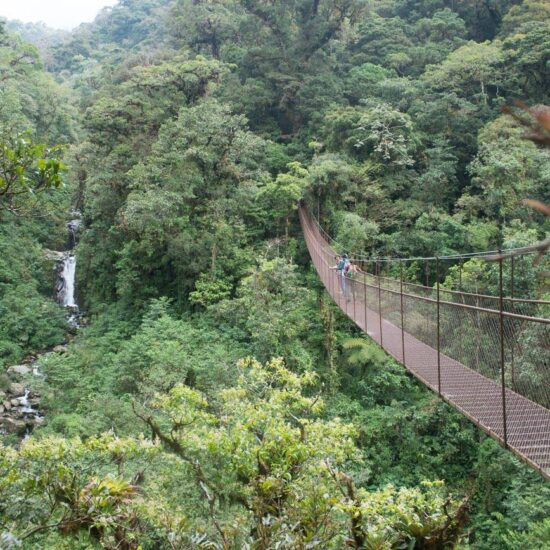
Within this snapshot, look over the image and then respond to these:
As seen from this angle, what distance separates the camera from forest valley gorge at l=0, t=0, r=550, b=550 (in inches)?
140

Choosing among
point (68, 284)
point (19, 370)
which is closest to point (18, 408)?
point (19, 370)

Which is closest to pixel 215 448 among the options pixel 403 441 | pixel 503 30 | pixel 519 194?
pixel 403 441

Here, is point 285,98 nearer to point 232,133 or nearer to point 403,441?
point 232,133

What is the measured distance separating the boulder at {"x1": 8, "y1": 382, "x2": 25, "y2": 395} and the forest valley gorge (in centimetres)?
4

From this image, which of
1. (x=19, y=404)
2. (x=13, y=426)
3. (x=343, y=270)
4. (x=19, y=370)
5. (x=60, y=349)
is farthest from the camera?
(x=60, y=349)

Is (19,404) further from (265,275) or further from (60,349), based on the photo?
(265,275)

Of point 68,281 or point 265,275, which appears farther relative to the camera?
point 68,281

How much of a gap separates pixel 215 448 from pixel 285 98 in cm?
1293

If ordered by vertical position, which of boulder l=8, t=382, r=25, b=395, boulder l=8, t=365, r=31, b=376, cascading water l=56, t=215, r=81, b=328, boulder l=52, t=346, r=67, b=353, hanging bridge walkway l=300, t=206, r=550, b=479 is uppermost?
hanging bridge walkway l=300, t=206, r=550, b=479

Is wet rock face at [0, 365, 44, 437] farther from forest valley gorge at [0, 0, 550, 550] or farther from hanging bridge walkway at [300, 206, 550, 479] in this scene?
hanging bridge walkway at [300, 206, 550, 479]

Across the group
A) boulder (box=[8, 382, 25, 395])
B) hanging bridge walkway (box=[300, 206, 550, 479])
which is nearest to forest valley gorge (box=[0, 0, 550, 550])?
boulder (box=[8, 382, 25, 395])

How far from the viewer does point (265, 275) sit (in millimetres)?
9180

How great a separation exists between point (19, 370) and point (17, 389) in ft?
2.41

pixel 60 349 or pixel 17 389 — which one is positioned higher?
pixel 60 349
